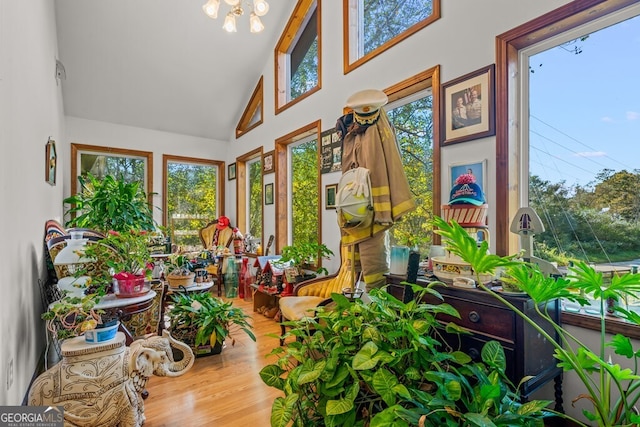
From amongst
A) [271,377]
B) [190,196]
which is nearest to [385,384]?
[271,377]

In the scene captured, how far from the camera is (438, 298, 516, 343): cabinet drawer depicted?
4.24 ft

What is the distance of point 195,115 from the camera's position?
530cm


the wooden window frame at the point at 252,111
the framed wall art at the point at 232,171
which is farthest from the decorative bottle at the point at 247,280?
the wooden window frame at the point at 252,111

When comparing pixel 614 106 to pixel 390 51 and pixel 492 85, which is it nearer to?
pixel 492 85

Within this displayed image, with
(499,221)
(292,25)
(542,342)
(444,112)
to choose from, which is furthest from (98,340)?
(292,25)

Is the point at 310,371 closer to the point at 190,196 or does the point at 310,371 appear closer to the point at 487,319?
the point at 487,319

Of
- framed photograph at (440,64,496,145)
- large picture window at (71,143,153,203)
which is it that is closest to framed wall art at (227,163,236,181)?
large picture window at (71,143,153,203)

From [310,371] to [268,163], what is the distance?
12.0 ft

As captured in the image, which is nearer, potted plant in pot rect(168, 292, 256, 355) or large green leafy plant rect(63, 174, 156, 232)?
potted plant in pot rect(168, 292, 256, 355)

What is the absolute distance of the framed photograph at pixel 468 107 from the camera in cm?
197

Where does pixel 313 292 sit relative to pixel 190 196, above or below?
below

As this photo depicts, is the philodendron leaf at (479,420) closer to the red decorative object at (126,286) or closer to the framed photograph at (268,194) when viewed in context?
the red decorative object at (126,286)

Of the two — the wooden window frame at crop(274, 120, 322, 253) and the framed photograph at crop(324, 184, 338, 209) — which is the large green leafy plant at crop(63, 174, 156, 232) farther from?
the framed photograph at crop(324, 184, 338, 209)

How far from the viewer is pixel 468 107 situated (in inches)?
82.3
